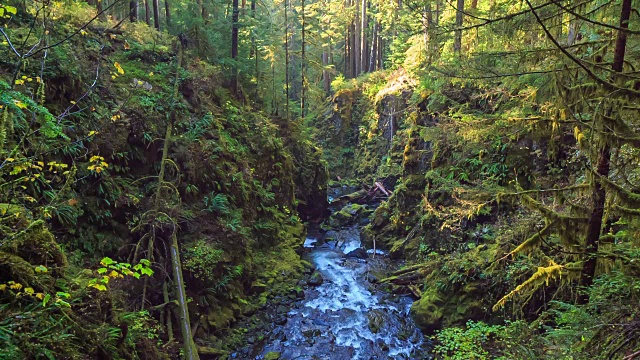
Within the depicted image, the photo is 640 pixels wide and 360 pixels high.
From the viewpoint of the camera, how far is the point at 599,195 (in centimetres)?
425

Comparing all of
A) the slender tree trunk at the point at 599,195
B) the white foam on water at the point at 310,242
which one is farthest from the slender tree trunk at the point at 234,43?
the slender tree trunk at the point at 599,195

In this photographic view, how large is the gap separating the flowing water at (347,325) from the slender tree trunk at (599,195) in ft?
17.1

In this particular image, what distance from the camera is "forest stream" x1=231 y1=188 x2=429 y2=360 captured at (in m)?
8.93

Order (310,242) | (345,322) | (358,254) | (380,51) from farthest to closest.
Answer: (380,51), (310,242), (358,254), (345,322)

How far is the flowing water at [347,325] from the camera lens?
29.4 feet

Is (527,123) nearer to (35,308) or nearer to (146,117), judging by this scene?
(35,308)

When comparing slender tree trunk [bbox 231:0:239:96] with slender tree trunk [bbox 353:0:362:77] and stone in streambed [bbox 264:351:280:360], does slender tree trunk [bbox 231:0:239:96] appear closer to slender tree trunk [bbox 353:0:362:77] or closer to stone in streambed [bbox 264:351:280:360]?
stone in streambed [bbox 264:351:280:360]

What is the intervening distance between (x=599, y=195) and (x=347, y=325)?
7.61 m

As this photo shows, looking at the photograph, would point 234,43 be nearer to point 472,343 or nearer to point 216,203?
point 216,203

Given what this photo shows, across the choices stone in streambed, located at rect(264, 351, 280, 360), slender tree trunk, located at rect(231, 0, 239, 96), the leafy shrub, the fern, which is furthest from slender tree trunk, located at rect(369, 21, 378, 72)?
the leafy shrub

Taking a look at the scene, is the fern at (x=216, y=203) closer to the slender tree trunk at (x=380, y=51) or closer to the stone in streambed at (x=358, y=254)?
the stone in streambed at (x=358, y=254)

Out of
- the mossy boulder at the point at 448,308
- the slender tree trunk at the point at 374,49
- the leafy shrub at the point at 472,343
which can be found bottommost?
the mossy boulder at the point at 448,308

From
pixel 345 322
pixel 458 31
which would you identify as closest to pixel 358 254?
pixel 345 322

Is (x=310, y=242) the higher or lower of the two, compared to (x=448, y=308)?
lower
